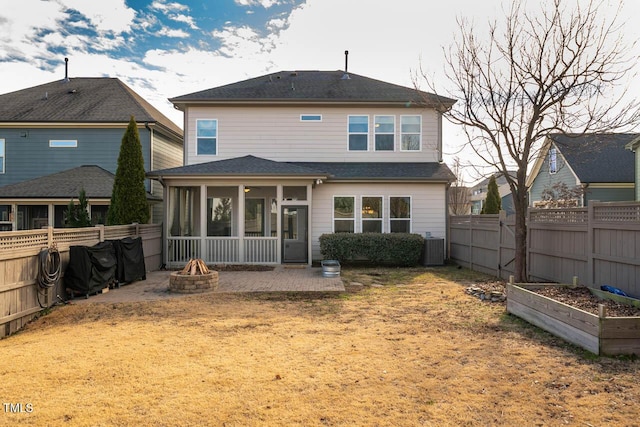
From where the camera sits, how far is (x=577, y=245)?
7.65 meters

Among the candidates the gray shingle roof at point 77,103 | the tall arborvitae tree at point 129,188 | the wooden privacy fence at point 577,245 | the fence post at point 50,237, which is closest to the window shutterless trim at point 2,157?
the gray shingle roof at point 77,103

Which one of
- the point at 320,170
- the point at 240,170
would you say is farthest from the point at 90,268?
the point at 320,170

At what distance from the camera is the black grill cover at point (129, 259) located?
378 inches

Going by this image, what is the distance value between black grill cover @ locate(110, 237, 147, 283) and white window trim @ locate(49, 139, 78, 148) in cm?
885

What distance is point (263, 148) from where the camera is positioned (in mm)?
15055

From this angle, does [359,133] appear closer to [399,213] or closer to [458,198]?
[399,213]

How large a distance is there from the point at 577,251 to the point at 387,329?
4474mm

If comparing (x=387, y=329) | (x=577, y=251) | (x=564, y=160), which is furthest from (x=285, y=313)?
(x=564, y=160)

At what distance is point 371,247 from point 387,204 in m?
1.92

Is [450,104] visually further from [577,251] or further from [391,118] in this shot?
[577,251]

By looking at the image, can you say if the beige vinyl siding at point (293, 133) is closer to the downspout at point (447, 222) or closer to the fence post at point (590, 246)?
the downspout at point (447, 222)

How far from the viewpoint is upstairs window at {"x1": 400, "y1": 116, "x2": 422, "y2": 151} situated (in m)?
15.1

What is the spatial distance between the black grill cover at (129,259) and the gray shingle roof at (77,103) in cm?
770

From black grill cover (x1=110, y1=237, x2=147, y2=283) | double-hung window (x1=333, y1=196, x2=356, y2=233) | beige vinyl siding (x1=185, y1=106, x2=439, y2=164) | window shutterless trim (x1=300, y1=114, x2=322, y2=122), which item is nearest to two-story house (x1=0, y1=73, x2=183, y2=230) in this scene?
beige vinyl siding (x1=185, y1=106, x2=439, y2=164)
